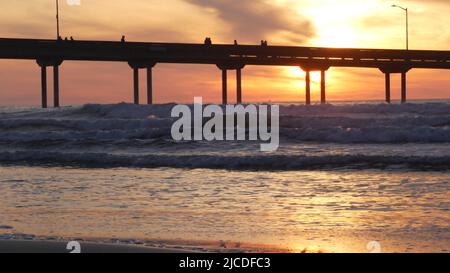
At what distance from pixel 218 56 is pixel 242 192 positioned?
200ft

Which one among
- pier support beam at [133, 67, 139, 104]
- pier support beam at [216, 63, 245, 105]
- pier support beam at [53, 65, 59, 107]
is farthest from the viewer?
pier support beam at [216, 63, 245, 105]

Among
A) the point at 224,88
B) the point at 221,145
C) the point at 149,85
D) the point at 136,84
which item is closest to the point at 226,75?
the point at 224,88

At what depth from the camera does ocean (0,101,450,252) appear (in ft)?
29.8

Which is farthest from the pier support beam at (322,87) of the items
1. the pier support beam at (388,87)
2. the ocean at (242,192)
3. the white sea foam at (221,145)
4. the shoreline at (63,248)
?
the shoreline at (63,248)

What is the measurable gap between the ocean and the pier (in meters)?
43.2

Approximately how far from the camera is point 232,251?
8.00 meters

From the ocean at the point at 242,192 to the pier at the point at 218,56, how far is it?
43.2m

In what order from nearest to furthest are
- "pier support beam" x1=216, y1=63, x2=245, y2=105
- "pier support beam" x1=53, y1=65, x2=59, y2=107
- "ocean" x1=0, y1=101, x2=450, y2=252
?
"ocean" x1=0, y1=101, x2=450, y2=252, "pier support beam" x1=53, y1=65, x2=59, y2=107, "pier support beam" x1=216, y1=63, x2=245, y2=105

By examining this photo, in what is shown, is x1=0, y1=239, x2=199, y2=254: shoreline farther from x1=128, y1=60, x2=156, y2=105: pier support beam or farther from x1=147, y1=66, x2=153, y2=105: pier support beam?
x1=128, y1=60, x2=156, y2=105: pier support beam

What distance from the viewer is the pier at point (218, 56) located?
2751 inches

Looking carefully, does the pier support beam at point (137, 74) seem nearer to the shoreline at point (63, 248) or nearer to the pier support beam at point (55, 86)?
the pier support beam at point (55, 86)

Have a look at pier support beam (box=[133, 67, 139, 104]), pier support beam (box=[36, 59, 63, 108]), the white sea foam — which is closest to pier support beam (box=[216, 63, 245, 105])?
pier support beam (box=[133, 67, 139, 104])
